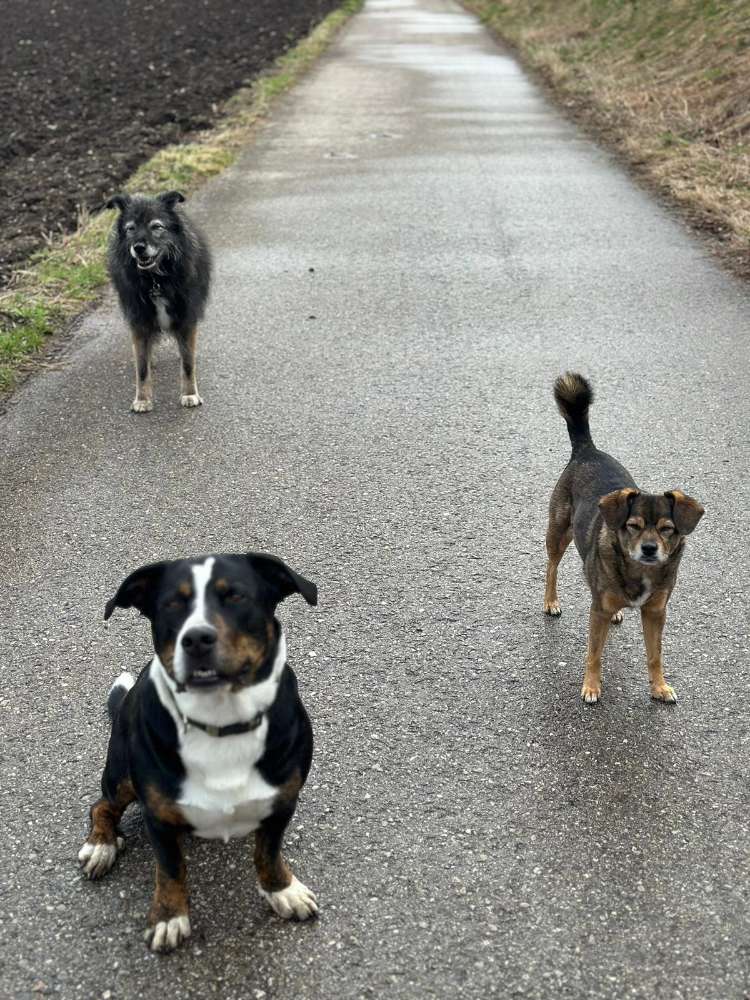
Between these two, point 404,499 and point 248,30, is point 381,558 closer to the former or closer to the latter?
point 404,499

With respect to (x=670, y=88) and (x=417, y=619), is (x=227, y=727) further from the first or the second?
(x=670, y=88)

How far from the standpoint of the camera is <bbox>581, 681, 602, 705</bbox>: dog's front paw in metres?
4.20

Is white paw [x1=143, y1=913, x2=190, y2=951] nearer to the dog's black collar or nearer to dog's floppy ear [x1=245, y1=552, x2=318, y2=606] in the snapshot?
the dog's black collar

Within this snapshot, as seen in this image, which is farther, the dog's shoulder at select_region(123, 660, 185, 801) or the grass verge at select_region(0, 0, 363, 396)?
the grass verge at select_region(0, 0, 363, 396)

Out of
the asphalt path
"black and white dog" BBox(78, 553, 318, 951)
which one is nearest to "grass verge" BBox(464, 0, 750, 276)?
the asphalt path

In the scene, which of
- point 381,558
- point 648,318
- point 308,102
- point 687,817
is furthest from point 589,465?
point 308,102

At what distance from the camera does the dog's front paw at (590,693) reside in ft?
13.8

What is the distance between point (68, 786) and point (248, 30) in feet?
92.6

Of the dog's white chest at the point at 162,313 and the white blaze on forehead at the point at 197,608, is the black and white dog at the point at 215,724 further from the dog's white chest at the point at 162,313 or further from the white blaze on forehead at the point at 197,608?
the dog's white chest at the point at 162,313

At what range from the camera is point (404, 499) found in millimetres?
5848

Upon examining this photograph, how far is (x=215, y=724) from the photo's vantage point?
9.56 feet

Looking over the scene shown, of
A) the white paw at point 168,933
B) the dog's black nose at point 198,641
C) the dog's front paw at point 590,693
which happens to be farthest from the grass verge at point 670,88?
the white paw at point 168,933

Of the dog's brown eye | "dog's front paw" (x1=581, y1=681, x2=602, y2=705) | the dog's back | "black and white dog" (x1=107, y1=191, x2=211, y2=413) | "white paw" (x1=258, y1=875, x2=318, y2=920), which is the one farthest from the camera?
"black and white dog" (x1=107, y1=191, x2=211, y2=413)

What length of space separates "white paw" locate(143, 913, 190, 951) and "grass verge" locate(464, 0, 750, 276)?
8.19 meters
